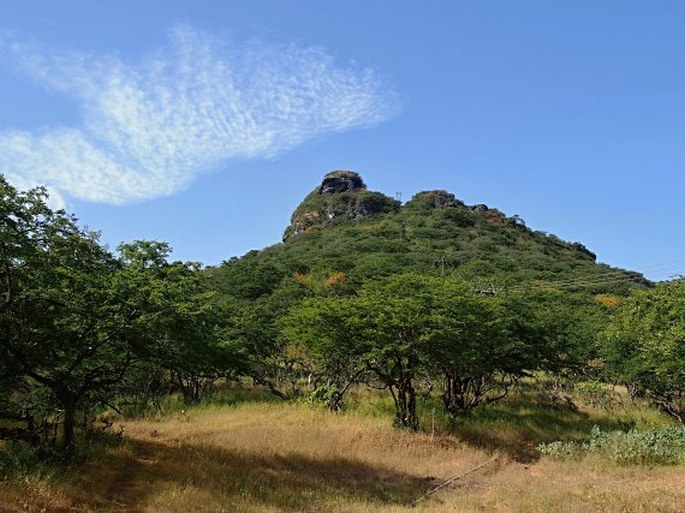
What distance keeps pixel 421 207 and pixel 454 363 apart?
13978 centimetres

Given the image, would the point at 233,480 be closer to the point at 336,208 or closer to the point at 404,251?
the point at 404,251

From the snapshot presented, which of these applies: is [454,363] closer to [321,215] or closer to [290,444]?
[290,444]

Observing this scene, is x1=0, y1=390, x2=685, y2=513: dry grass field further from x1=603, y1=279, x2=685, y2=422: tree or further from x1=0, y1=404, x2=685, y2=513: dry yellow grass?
x1=603, y1=279, x2=685, y2=422: tree

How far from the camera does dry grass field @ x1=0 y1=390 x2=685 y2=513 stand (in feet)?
41.3

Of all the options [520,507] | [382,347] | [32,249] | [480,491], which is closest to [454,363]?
[382,347]

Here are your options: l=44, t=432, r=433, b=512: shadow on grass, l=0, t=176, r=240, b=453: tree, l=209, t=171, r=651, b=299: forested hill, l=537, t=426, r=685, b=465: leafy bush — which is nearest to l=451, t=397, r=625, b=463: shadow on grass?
l=537, t=426, r=685, b=465: leafy bush

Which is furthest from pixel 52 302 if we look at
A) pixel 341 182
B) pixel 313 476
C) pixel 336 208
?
pixel 341 182

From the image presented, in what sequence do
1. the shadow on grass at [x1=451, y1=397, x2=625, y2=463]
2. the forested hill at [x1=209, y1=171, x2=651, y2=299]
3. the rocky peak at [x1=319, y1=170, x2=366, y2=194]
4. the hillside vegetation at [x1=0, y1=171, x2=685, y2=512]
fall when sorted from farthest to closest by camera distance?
the rocky peak at [x1=319, y1=170, x2=366, y2=194], the forested hill at [x1=209, y1=171, x2=651, y2=299], the shadow on grass at [x1=451, y1=397, x2=625, y2=463], the hillside vegetation at [x1=0, y1=171, x2=685, y2=512]

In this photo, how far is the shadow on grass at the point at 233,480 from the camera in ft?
41.8

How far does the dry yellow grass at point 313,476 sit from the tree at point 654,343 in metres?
6.25

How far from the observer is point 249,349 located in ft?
122

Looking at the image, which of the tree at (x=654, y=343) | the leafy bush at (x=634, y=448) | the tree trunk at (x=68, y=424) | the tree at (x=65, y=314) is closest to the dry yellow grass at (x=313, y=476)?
the tree trunk at (x=68, y=424)

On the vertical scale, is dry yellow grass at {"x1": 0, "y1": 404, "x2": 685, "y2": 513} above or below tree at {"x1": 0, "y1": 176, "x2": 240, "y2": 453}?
below

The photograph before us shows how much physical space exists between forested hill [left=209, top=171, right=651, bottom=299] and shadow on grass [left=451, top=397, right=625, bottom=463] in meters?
8.61
